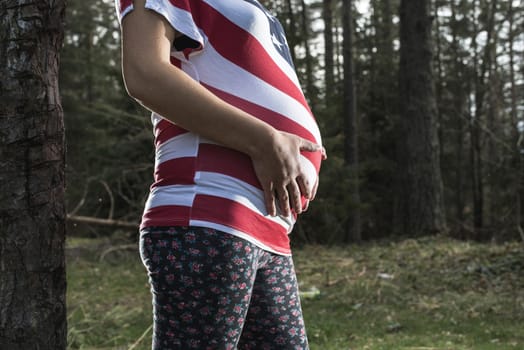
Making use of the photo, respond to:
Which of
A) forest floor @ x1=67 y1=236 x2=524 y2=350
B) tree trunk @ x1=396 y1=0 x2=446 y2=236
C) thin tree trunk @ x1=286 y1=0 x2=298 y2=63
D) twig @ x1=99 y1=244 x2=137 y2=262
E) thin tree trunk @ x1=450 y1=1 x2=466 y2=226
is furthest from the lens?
thin tree trunk @ x1=450 y1=1 x2=466 y2=226

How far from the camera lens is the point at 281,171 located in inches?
47.6

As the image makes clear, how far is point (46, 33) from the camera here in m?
1.55

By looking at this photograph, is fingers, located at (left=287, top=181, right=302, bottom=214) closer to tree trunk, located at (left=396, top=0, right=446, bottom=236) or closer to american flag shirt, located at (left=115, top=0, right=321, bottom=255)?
american flag shirt, located at (left=115, top=0, right=321, bottom=255)

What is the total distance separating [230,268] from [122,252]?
6.93 metres

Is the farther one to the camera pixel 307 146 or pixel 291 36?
pixel 291 36

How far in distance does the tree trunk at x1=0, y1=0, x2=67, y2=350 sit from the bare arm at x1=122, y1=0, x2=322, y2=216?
437mm

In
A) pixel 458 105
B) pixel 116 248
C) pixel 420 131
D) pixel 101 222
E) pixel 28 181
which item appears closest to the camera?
pixel 28 181

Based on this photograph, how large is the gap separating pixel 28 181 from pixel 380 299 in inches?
153

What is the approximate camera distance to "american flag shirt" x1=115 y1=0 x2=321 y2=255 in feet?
3.86

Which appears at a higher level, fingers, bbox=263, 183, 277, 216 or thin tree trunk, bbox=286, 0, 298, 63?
thin tree trunk, bbox=286, 0, 298, 63

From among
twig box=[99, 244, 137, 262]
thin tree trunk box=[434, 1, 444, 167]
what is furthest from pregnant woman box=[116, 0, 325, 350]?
thin tree trunk box=[434, 1, 444, 167]

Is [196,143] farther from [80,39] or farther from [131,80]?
[80,39]

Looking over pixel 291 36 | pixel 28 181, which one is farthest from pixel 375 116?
pixel 28 181

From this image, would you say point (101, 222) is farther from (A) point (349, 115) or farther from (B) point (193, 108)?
(B) point (193, 108)
